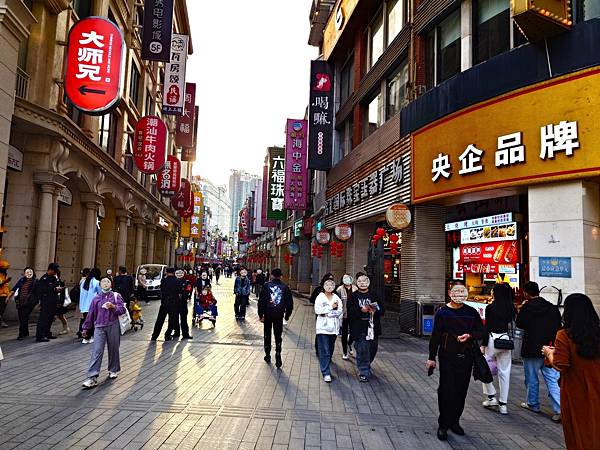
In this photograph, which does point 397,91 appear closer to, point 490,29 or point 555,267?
point 490,29

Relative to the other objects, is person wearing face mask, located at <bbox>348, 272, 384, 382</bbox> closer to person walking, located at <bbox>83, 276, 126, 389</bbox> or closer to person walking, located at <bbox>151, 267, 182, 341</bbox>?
person walking, located at <bbox>83, 276, 126, 389</bbox>

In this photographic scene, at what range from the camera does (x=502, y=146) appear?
9.70 meters

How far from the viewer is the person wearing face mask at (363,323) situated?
24.9 feet

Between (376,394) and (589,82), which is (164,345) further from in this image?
(589,82)

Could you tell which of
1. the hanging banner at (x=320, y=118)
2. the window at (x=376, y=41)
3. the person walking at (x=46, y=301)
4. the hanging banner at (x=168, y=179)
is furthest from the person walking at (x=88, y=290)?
the hanging banner at (x=168, y=179)

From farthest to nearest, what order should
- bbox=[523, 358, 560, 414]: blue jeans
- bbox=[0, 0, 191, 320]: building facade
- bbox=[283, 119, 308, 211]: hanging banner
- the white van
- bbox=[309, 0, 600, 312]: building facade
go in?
bbox=[283, 119, 308, 211]: hanging banner → the white van → bbox=[0, 0, 191, 320]: building facade → bbox=[309, 0, 600, 312]: building facade → bbox=[523, 358, 560, 414]: blue jeans

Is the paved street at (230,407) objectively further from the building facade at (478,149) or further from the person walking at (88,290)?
the building facade at (478,149)

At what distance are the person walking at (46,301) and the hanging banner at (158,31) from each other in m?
13.5

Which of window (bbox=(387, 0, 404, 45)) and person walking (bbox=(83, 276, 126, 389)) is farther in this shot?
window (bbox=(387, 0, 404, 45))

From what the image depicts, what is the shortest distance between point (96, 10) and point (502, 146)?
52.3 ft

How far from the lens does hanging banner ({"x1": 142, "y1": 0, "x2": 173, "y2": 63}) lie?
796 inches

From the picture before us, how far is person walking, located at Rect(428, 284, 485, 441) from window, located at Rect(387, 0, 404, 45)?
1337 cm

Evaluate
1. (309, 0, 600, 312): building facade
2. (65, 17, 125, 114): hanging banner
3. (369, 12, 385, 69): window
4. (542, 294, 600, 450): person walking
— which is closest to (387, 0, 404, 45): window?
(309, 0, 600, 312): building facade

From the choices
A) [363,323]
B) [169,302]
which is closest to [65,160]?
[169,302]
